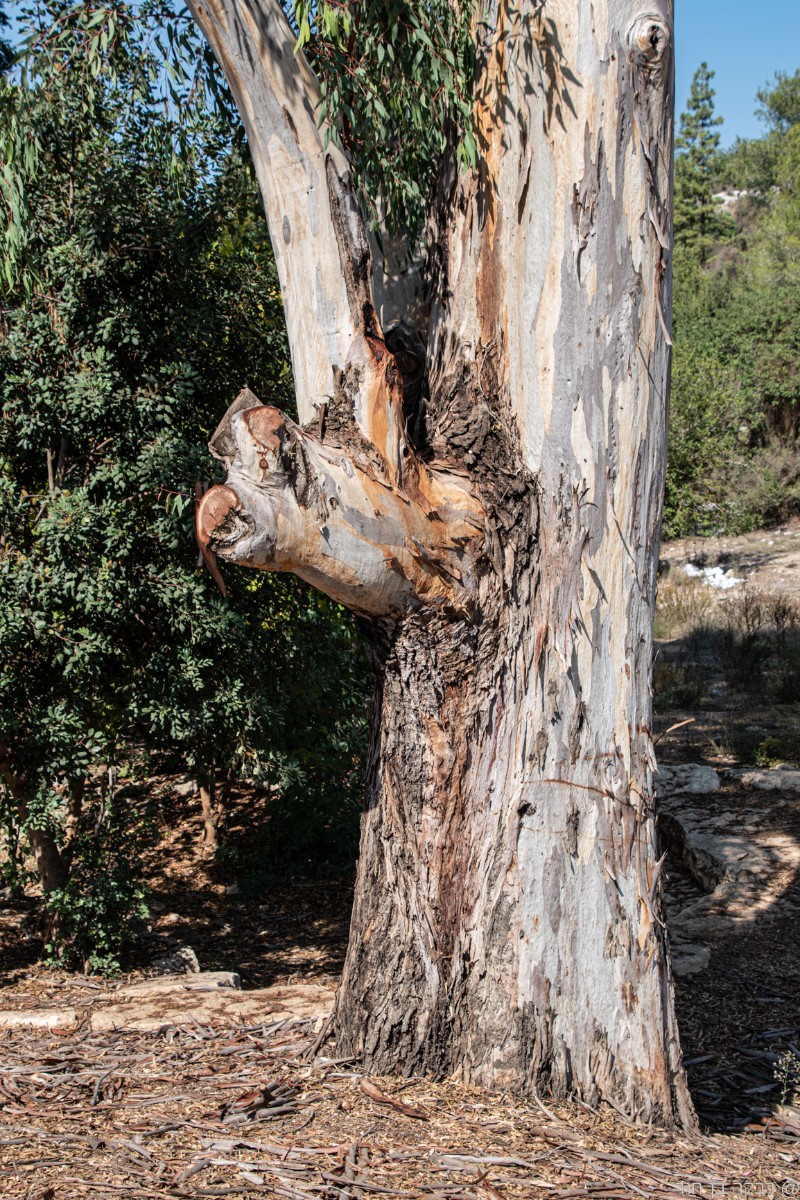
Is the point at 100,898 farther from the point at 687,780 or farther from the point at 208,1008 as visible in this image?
the point at 687,780

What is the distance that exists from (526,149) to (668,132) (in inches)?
18.5

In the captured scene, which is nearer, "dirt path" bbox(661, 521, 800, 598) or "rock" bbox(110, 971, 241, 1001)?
"rock" bbox(110, 971, 241, 1001)

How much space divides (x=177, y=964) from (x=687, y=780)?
4.11 meters

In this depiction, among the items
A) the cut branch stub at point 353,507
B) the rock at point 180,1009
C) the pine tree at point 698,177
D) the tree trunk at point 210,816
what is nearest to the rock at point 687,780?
the tree trunk at point 210,816

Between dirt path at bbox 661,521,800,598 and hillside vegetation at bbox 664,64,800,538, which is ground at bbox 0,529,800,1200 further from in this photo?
hillside vegetation at bbox 664,64,800,538

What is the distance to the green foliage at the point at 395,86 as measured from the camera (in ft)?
12.1

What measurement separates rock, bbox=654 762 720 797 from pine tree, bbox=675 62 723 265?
30730mm

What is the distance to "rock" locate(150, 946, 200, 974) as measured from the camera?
5902 mm

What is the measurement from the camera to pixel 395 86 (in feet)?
12.8

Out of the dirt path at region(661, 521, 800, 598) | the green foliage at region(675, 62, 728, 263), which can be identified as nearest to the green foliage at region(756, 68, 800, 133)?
the green foliage at region(675, 62, 728, 263)

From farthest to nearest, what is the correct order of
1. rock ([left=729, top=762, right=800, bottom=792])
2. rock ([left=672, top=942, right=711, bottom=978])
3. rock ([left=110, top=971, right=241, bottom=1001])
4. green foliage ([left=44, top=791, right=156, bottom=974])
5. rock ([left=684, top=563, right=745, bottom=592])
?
rock ([left=684, top=563, right=745, bottom=592]) < rock ([left=729, top=762, right=800, bottom=792]) < green foliage ([left=44, top=791, right=156, bottom=974]) < rock ([left=672, top=942, right=711, bottom=978]) < rock ([left=110, top=971, right=241, bottom=1001])

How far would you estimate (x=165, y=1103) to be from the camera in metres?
3.47

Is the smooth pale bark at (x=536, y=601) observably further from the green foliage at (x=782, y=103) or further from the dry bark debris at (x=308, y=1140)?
the green foliage at (x=782, y=103)

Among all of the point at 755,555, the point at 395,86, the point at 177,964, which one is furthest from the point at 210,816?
the point at 755,555
